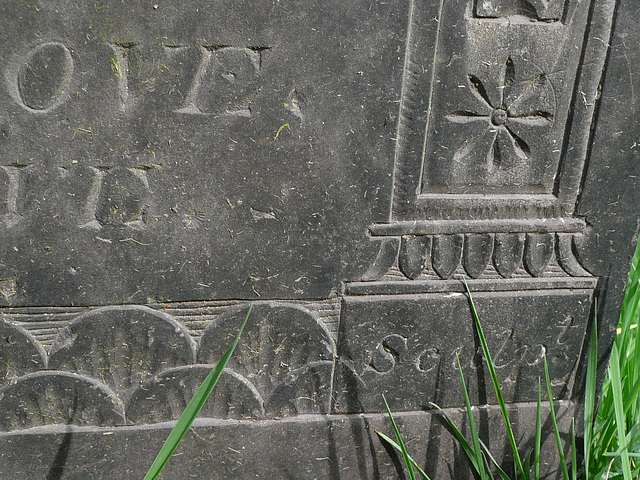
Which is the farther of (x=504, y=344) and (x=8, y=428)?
(x=504, y=344)

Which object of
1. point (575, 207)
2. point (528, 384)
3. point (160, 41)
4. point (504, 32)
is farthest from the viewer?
point (528, 384)

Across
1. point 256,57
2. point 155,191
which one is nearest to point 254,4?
point 256,57

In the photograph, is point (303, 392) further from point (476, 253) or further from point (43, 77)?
Answer: point (43, 77)

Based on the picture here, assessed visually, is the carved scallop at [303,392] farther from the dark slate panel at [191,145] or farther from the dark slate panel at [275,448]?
the dark slate panel at [191,145]

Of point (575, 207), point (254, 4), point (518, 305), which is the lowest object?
point (518, 305)

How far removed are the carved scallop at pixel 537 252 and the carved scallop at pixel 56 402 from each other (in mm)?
1037

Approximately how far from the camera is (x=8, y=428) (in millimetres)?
1441

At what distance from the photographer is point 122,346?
1.44 metres

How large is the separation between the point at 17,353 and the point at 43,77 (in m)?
0.60

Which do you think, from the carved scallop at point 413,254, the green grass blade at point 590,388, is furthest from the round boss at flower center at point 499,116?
the green grass blade at point 590,388

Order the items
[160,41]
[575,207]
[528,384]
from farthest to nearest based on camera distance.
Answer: [528,384]
[575,207]
[160,41]

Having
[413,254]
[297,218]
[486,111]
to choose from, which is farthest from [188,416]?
[486,111]

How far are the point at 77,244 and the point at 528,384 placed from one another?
117 cm

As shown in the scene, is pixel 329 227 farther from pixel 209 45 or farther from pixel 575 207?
pixel 575 207
